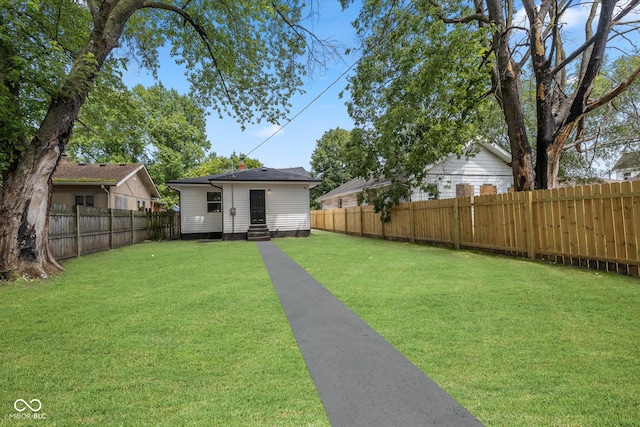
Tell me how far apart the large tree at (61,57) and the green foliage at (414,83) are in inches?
114

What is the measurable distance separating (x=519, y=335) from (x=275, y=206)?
15.6 meters

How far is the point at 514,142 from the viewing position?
9836 millimetres

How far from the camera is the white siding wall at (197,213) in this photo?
17797mm

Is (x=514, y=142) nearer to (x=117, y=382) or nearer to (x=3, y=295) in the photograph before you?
(x=117, y=382)

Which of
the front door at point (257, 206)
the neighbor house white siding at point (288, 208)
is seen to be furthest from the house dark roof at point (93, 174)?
the neighbor house white siding at point (288, 208)

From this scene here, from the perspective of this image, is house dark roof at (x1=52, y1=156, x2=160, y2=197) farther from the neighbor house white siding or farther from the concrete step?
the neighbor house white siding

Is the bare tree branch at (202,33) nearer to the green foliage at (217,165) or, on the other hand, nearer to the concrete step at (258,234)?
the concrete step at (258,234)

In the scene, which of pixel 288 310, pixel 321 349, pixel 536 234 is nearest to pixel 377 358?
pixel 321 349

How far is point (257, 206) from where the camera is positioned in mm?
17578

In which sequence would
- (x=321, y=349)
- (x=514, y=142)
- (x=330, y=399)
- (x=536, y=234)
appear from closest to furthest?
(x=330, y=399) → (x=321, y=349) → (x=536, y=234) → (x=514, y=142)

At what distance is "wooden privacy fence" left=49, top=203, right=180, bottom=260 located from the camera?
8742 mm

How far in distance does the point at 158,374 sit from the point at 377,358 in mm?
1725

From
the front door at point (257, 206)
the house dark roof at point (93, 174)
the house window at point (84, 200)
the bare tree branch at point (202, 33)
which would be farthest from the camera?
the house window at point (84, 200)

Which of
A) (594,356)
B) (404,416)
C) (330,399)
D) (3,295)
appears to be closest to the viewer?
(404,416)
